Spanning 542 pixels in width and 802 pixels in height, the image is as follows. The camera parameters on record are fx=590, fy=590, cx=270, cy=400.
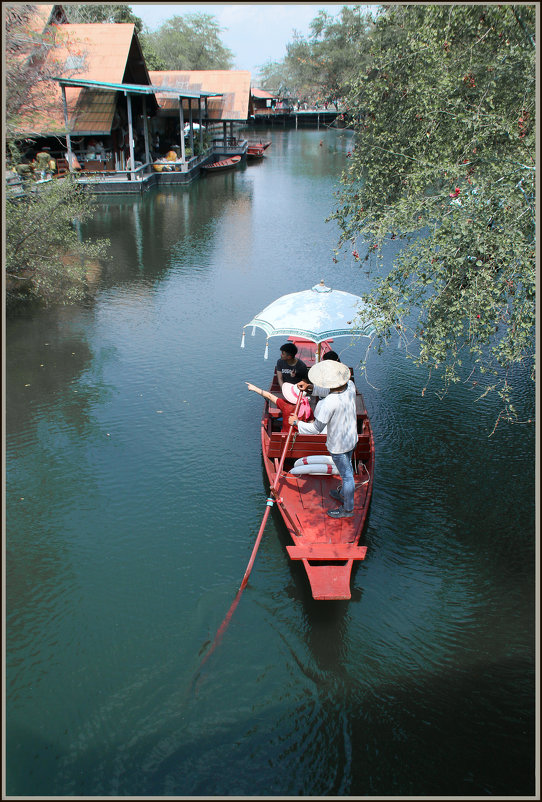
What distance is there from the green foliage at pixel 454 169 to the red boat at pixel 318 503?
1839 mm

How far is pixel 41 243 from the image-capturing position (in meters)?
14.7

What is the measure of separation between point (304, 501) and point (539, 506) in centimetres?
308

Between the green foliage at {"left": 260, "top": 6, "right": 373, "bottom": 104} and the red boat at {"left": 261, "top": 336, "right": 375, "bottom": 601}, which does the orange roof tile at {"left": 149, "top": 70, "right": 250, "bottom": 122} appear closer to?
the green foliage at {"left": 260, "top": 6, "right": 373, "bottom": 104}

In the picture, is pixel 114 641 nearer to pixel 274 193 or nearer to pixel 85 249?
pixel 85 249

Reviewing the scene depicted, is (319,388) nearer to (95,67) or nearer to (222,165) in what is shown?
(95,67)

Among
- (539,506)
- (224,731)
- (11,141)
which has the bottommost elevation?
(224,731)

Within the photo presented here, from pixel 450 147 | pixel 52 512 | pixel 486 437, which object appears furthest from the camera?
pixel 486 437

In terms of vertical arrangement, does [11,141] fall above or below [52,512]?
above

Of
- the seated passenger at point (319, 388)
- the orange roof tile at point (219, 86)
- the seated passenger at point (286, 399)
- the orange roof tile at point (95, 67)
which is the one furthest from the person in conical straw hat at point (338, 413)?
the orange roof tile at point (219, 86)

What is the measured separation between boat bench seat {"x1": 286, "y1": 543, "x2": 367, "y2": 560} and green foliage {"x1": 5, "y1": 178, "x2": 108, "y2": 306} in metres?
11.1

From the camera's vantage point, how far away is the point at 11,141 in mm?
13016

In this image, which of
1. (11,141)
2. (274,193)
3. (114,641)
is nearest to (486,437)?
(114,641)

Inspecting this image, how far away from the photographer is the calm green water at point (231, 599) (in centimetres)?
546

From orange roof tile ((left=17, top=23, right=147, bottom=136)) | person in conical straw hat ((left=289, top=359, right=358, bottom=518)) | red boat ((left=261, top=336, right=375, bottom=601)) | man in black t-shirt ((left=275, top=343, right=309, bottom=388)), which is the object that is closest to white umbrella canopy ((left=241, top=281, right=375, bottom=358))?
man in black t-shirt ((left=275, top=343, right=309, bottom=388))
